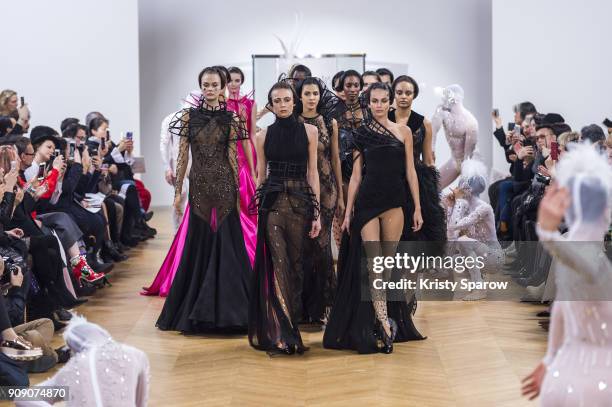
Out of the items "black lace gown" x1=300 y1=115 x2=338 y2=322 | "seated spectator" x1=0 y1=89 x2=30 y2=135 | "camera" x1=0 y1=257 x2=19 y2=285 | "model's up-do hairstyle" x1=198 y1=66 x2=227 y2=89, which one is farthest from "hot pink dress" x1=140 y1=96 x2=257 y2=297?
"seated spectator" x1=0 y1=89 x2=30 y2=135

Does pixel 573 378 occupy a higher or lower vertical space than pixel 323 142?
lower

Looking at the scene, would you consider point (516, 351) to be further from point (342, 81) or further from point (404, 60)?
point (404, 60)

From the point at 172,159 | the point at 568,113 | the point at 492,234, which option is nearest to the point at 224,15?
the point at 568,113

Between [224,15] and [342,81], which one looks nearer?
[342,81]

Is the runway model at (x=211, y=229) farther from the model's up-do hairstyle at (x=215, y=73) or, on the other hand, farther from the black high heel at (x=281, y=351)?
the black high heel at (x=281, y=351)

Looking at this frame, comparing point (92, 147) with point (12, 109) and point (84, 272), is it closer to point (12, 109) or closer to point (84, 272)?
point (12, 109)

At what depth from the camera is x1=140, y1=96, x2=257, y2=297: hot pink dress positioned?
6.48m

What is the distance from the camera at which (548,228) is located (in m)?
2.45

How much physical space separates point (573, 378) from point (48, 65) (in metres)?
10.1

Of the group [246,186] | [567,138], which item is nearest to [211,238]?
[246,186]

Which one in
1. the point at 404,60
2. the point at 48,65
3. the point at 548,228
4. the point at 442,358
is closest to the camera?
the point at 548,228

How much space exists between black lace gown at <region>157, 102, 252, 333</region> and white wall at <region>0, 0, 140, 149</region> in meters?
6.25

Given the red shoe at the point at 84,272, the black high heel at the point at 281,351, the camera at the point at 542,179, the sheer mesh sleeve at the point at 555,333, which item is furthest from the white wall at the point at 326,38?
the sheer mesh sleeve at the point at 555,333

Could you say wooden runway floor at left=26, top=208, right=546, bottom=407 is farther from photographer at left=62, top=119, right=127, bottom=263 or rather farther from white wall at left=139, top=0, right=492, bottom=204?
white wall at left=139, top=0, right=492, bottom=204
